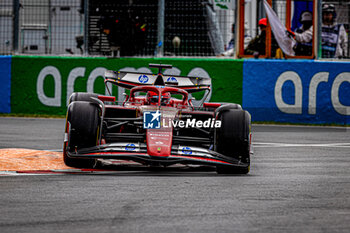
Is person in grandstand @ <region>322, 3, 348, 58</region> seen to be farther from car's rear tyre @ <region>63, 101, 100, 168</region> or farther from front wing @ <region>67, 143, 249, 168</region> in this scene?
car's rear tyre @ <region>63, 101, 100, 168</region>

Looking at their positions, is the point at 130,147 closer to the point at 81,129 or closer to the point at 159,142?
the point at 159,142

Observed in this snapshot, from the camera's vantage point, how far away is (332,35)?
45.9 ft

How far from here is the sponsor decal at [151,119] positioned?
671 centimetres

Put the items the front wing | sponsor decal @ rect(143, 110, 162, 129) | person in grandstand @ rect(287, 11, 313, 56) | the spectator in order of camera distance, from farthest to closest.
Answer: person in grandstand @ rect(287, 11, 313, 56) < the spectator < sponsor decal @ rect(143, 110, 162, 129) < the front wing

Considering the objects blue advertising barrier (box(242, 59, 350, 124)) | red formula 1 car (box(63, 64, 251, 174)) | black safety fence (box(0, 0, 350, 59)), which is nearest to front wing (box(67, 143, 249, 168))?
red formula 1 car (box(63, 64, 251, 174))

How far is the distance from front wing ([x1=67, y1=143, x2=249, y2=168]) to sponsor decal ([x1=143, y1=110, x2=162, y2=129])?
0.34 metres

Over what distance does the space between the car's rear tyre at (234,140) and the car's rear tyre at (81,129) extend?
122 centimetres

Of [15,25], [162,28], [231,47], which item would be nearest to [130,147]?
[162,28]

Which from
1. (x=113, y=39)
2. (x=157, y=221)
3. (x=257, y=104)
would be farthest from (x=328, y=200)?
(x=113, y=39)

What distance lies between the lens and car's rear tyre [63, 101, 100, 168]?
21.6ft

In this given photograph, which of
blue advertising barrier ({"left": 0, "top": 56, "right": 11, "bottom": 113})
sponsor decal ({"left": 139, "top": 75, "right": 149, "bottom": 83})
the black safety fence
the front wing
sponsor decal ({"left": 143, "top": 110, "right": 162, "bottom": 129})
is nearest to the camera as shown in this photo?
the front wing

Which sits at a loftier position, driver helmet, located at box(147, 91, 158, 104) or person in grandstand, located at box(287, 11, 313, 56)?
person in grandstand, located at box(287, 11, 313, 56)

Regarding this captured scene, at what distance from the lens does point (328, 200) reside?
5.01 meters

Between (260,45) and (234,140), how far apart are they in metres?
7.84
